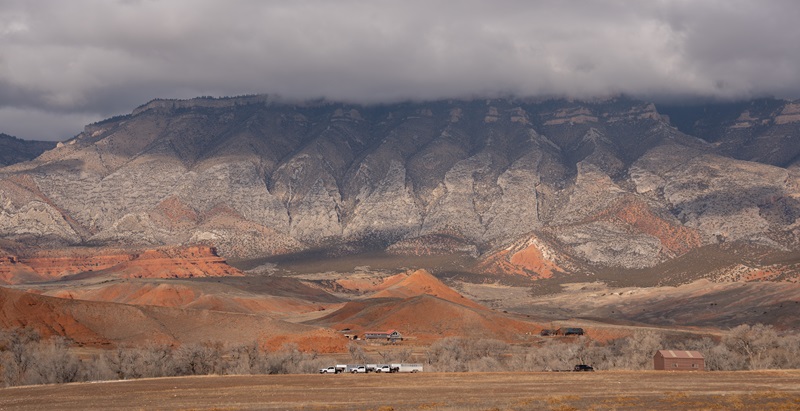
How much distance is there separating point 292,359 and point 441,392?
40932mm

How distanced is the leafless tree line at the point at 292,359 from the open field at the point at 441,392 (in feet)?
37.9

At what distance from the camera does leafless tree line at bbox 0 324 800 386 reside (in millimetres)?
103438

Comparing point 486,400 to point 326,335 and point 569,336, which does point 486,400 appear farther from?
point 569,336

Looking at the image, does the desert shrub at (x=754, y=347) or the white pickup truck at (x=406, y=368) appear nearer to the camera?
the white pickup truck at (x=406, y=368)

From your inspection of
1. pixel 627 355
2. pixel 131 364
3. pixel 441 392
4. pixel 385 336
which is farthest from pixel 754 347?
pixel 131 364

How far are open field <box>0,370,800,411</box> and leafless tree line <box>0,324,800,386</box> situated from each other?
37.9ft

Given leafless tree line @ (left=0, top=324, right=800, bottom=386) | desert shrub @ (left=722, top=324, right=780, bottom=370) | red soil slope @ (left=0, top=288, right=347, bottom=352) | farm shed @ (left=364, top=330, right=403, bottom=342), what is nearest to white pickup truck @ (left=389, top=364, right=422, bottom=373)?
leafless tree line @ (left=0, top=324, right=800, bottom=386)

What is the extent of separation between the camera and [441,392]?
247 feet

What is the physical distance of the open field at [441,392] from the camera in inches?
2500

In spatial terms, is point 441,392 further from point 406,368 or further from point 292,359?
point 292,359

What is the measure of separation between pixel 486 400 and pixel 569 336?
333ft

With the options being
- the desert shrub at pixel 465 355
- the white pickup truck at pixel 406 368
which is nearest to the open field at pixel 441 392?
the white pickup truck at pixel 406 368

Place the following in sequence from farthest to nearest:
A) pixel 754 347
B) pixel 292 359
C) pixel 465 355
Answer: pixel 465 355, pixel 754 347, pixel 292 359

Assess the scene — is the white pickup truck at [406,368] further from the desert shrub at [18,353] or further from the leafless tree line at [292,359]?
the desert shrub at [18,353]
